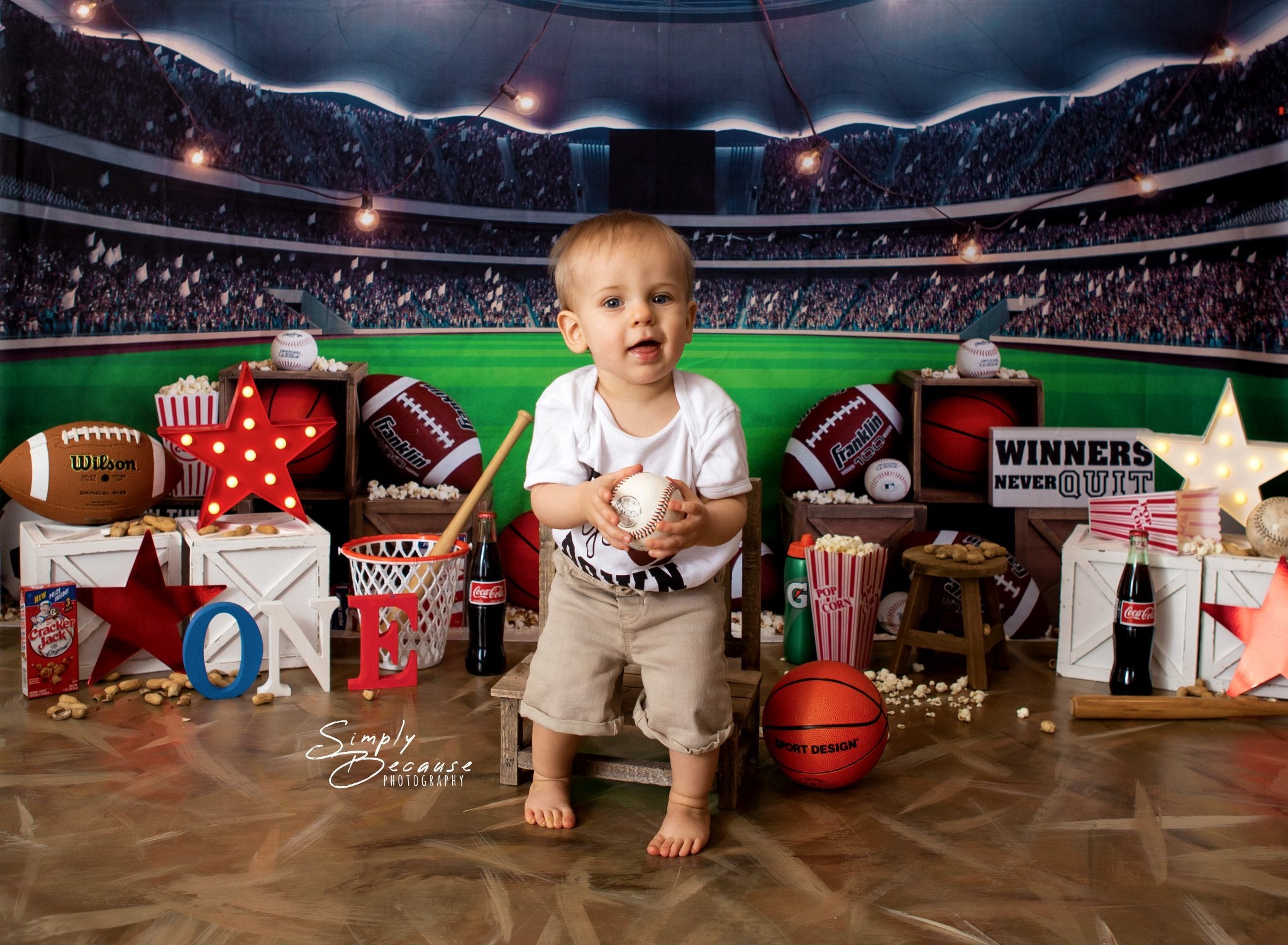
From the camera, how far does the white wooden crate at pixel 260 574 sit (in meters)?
3.27

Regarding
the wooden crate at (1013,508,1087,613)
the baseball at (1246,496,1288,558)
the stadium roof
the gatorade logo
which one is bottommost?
the gatorade logo

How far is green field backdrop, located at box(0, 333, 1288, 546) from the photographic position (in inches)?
167

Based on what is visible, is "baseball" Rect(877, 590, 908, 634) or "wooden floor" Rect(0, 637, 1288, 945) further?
"baseball" Rect(877, 590, 908, 634)

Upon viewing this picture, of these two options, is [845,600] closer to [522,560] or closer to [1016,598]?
[1016,598]

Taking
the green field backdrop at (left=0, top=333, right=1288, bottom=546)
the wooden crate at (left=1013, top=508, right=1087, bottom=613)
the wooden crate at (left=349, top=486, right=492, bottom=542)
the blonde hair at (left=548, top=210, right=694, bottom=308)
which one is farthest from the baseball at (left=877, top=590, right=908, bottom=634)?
the blonde hair at (left=548, top=210, right=694, bottom=308)

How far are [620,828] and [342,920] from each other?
0.65 metres

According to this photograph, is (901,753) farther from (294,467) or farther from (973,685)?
(294,467)

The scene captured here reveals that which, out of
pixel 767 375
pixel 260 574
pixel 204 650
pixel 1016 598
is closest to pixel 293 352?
pixel 260 574

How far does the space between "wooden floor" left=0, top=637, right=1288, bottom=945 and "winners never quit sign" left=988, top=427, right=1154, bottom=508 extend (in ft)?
4.05

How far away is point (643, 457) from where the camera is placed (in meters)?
2.21

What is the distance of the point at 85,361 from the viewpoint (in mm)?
4020

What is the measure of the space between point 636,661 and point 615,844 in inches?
15.3

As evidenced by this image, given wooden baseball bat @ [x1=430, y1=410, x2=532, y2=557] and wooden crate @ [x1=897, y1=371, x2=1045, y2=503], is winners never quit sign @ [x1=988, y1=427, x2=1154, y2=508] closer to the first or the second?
wooden crate @ [x1=897, y1=371, x2=1045, y2=503]

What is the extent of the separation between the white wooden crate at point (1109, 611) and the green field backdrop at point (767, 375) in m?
1.06
